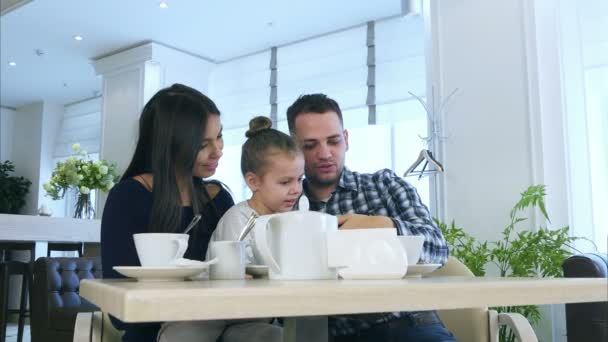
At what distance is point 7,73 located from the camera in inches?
322

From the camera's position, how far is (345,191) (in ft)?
6.12

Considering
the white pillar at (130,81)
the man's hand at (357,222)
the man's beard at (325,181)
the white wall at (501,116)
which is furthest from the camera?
the white pillar at (130,81)

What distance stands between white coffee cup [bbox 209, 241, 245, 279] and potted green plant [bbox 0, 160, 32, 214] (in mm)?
9113

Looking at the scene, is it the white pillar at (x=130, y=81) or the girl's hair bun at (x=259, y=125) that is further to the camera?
the white pillar at (x=130, y=81)

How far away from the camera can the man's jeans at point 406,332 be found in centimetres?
145

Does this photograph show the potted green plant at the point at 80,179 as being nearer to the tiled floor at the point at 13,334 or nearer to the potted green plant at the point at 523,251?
the tiled floor at the point at 13,334

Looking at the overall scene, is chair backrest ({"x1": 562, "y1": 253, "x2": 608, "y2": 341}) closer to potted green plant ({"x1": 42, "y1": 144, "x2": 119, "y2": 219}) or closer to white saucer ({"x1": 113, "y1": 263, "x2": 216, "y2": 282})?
white saucer ({"x1": 113, "y1": 263, "x2": 216, "y2": 282})

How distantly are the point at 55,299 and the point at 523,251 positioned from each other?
2.25 m

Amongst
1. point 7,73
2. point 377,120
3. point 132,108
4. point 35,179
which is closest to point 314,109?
point 377,120

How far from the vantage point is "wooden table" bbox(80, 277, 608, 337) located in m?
0.58

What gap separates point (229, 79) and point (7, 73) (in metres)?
3.20

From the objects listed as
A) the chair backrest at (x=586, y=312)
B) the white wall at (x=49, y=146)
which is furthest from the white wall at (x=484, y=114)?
the white wall at (x=49, y=146)

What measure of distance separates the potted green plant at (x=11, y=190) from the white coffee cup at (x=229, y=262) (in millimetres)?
9113

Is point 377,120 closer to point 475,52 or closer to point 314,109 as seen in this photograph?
point 475,52
